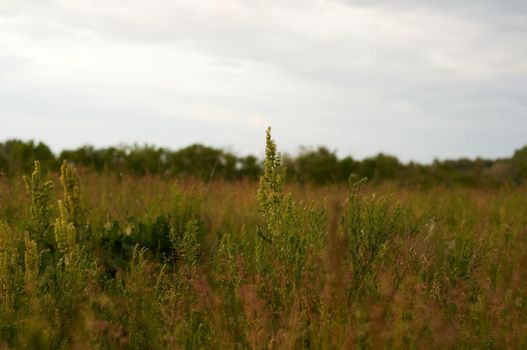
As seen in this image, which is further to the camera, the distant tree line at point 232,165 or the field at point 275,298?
the distant tree line at point 232,165

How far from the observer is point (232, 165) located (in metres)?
15.3

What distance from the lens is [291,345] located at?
2.62 meters

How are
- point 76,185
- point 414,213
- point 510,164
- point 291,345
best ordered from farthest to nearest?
point 510,164, point 414,213, point 76,185, point 291,345

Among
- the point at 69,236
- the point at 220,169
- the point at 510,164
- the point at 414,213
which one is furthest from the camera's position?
the point at 510,164

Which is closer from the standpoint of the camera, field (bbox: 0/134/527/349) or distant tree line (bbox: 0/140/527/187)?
field (bbox: 0/134/527/349)

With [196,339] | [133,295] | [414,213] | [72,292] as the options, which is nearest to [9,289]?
[72,292]

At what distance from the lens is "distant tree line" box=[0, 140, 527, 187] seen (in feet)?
43.3

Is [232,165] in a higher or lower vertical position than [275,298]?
higher

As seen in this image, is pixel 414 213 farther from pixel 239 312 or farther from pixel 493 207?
pixel 239 312

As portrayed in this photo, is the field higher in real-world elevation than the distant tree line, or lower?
lower

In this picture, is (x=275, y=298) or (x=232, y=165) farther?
(x=232, y=165)

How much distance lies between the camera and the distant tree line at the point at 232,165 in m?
13.2

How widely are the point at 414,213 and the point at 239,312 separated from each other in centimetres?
484

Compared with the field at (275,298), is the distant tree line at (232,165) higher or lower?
higher
